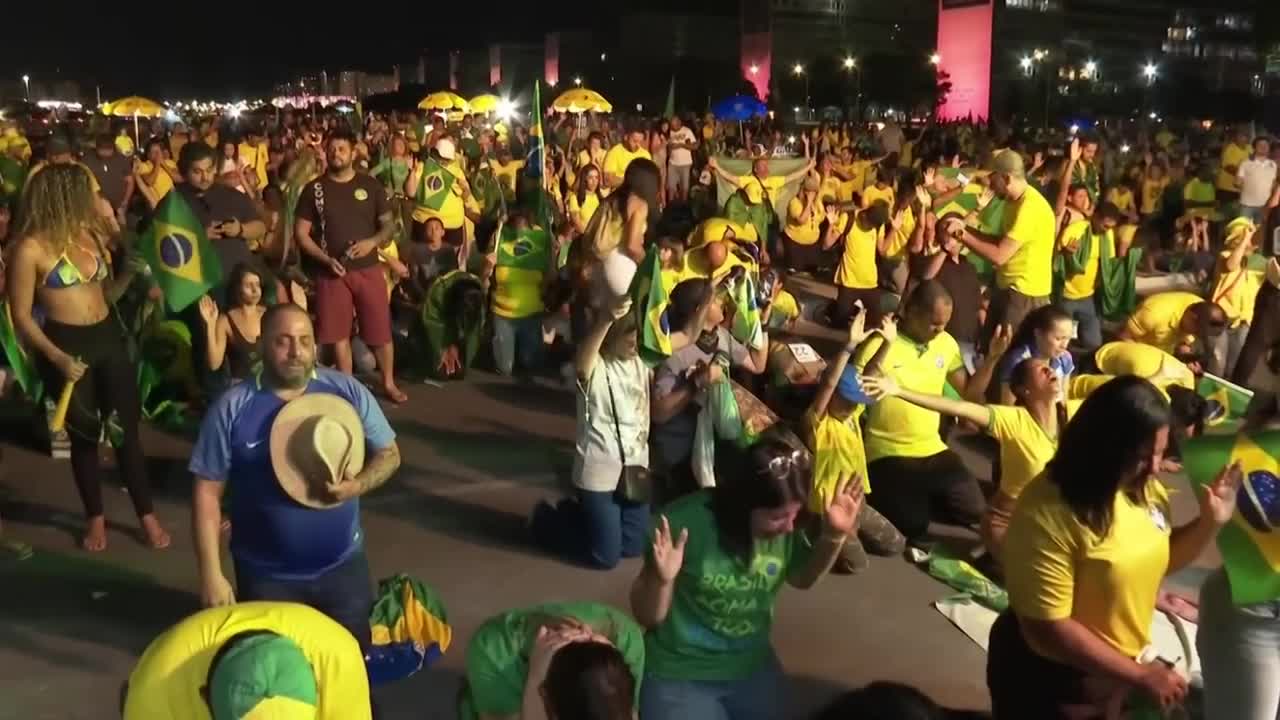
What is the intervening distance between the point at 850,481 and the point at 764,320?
4927mm

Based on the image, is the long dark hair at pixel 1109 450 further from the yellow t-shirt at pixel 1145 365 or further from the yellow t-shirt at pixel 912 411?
the yellow t-shirt at pixel 1145 365

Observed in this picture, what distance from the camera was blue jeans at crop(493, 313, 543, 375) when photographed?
9383mm

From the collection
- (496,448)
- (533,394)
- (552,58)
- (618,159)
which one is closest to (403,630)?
(496,448)

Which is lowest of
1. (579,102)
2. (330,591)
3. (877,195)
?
(330,591)

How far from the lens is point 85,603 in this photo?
17.1 feet

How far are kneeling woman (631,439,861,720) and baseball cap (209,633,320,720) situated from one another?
3.17 ft

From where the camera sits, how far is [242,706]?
253 cm

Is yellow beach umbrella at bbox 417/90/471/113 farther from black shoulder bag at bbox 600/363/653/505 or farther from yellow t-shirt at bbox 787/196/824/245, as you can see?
black shoulder bag at bbox 600/363/653/505

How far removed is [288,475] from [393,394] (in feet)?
16.1

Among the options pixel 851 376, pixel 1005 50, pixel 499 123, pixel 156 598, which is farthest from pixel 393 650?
pixel 1005 50

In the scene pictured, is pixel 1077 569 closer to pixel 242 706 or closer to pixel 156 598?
pixel 242 706

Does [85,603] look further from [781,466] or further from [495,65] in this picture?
[495,65]

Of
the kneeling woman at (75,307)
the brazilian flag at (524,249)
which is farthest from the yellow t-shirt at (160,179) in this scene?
the kneeling woman at (75,307)

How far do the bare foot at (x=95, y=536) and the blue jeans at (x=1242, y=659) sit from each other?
15.4 ft
